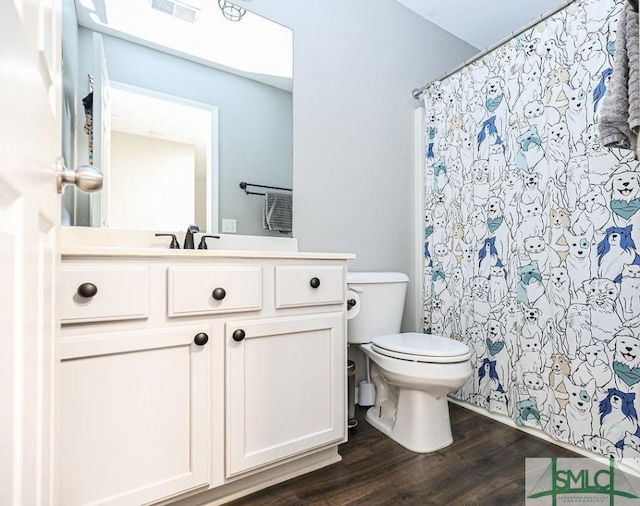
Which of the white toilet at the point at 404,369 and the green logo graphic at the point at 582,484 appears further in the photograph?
the white toilet at the point at 404,369

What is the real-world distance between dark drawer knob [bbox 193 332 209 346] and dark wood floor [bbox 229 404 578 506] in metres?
0.59

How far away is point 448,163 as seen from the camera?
2141mm

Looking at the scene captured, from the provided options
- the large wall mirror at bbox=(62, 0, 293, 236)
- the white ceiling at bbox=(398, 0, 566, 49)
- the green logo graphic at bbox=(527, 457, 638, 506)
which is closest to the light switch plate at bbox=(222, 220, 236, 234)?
the large wall mirror at bbox=(62, 0, 293, 236)

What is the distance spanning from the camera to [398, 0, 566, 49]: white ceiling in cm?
228

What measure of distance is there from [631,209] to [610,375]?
0.65 metres

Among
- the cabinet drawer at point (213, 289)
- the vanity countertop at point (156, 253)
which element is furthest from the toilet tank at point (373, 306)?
the cabinet drawer at point (213, 289)

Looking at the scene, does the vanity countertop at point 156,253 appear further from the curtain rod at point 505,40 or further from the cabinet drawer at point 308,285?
the curtain rod at point 505,40

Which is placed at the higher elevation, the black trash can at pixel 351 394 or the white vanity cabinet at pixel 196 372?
the white vanity cabinet at pixel 196 372

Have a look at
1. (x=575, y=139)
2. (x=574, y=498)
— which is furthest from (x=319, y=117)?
(x=574, y=498)

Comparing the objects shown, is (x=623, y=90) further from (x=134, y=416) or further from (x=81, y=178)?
(x=134, y=416)

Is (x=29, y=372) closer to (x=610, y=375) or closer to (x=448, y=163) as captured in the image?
(x=610, y=375)

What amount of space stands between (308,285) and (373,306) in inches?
27.2

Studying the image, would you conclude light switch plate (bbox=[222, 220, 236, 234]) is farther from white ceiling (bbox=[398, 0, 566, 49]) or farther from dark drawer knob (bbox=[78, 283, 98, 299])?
white ceiling (bbox=[398, 0, 566, 49])

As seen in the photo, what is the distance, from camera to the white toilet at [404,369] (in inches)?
60.0
